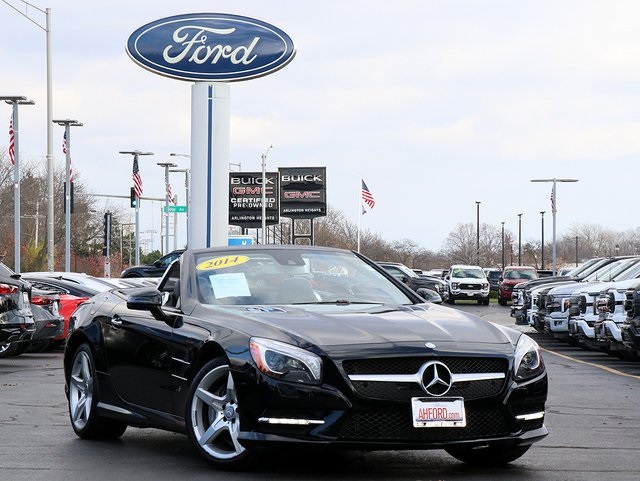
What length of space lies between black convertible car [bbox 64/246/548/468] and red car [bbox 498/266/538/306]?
46.4 meters

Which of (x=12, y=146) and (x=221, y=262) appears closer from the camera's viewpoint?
(x=221, y=262)

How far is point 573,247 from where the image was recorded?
577ft

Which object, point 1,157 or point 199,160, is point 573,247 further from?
point 199,160

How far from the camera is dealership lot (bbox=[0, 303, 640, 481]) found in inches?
298

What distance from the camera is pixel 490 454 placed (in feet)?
26.0

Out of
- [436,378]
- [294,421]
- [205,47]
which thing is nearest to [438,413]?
[436,378]

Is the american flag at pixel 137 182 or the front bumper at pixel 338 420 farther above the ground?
the american flag at pixel 137 182

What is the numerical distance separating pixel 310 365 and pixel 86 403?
3.07m

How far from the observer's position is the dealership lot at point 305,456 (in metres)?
7.57

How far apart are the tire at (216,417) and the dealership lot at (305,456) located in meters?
0.12

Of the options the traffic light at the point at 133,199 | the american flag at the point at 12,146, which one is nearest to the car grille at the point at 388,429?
the american flag at the point at 12,146

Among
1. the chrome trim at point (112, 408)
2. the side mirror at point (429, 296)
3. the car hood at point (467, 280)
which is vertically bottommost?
the car hood at point (467, 280)

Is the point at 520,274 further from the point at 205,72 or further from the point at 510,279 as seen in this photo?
the point at 205,72

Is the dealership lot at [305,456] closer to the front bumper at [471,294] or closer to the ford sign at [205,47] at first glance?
the ford sign at [205,47]
